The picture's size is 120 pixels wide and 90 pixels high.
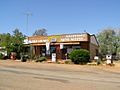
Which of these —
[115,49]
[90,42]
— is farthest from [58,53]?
[115,49]

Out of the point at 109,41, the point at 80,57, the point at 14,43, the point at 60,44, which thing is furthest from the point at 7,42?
the point at 109,41

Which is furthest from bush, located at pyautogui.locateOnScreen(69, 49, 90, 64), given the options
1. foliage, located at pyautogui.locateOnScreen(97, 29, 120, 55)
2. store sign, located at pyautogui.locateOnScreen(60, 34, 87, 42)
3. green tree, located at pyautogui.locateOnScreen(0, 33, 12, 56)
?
foliage, located at pyautogui.locateOnScreen(97, 29, 120, 55)

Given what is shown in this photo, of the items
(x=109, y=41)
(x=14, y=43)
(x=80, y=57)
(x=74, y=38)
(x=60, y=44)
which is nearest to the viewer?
(x=80, y=57)

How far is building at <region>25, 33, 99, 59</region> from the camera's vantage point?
4516 centimetres

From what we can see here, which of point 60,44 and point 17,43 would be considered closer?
point 60,44

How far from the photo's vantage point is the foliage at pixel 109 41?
70.0 meters

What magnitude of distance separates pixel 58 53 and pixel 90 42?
552 cm

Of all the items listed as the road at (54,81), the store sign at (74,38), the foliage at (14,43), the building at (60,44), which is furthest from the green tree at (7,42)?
the road at (54,81)

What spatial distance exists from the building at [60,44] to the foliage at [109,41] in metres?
19.1

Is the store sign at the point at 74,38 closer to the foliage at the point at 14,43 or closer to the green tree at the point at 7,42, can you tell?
the foliage at the point at 14,43

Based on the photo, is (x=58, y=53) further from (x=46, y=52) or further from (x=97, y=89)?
(x=97, y=89)

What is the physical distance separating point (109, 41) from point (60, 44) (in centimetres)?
2765

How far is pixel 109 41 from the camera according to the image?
235 feet

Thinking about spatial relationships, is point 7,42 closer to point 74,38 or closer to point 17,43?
point 17,43
